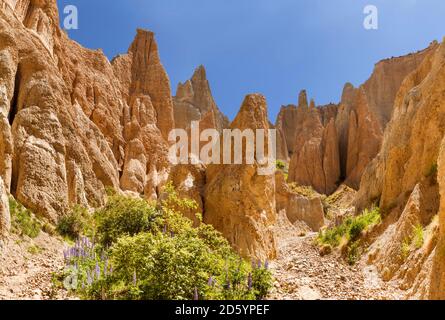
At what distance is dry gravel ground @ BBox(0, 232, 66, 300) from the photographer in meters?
7.49

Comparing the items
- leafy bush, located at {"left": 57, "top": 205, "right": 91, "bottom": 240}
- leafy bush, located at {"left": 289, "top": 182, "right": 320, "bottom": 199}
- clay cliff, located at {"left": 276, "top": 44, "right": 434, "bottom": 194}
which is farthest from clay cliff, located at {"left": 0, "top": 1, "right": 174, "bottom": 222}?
clay cliff, located at {"left": 276, "top": 44, "right": 434, "bottom": 194}

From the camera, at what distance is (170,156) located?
36.7 m

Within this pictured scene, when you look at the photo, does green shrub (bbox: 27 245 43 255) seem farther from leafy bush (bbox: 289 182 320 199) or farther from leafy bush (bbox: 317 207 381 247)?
leafy bush (bbox: 289 182 320 199)

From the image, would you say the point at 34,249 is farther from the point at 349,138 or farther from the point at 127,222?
the point at 349,138

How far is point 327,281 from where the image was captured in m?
10.8

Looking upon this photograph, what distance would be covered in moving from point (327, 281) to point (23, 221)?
32.4 feet

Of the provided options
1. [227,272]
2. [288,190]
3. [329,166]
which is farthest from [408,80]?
[329,166]

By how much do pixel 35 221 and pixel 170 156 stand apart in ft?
79.0

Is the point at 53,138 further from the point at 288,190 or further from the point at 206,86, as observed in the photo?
the point at 206,86

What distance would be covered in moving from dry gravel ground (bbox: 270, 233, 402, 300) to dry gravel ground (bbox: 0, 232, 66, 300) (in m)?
5.06

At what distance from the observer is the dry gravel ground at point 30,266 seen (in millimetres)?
7492

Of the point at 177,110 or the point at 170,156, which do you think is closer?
the point at 170,156

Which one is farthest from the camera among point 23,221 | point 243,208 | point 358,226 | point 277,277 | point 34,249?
point 358,226

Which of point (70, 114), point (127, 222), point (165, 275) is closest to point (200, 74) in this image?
point (70, 114)
